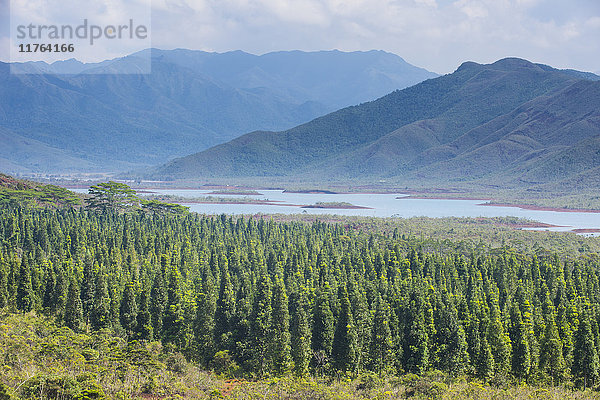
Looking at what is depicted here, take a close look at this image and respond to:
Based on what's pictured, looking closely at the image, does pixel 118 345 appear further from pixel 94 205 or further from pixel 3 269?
pixel 94 205

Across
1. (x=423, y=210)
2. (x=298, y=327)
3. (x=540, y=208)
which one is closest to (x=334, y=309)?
(x=298, y=327)

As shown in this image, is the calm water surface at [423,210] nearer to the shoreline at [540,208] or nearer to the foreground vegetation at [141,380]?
the shoreline at [540,208]

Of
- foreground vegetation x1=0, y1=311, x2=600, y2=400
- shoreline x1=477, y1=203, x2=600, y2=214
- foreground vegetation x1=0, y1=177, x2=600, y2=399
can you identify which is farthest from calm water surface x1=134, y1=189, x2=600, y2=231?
foreground vegetation x1=0, y1=311, x2=600, y2=400

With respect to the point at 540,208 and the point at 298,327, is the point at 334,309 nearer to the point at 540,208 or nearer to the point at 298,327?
the point at 298,327

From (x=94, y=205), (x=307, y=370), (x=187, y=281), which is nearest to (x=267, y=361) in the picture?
(x=307, y=370)

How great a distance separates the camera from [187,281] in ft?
205

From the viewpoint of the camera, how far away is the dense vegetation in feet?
156

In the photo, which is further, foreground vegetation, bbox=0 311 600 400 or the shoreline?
the shoreline

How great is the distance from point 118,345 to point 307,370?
12.6 metres

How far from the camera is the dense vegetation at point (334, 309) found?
1868 inches

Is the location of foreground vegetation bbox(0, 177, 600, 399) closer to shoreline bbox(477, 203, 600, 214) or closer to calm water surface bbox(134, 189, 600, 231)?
calm water surface bbox(134, 189, 600, 231)

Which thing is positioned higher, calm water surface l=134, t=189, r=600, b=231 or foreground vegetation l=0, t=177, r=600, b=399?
calm water surface l=134, t=189, r=600, b=231

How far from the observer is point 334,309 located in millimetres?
52750

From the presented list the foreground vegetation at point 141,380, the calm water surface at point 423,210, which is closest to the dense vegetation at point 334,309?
the foreground vegetation at point 141,380
